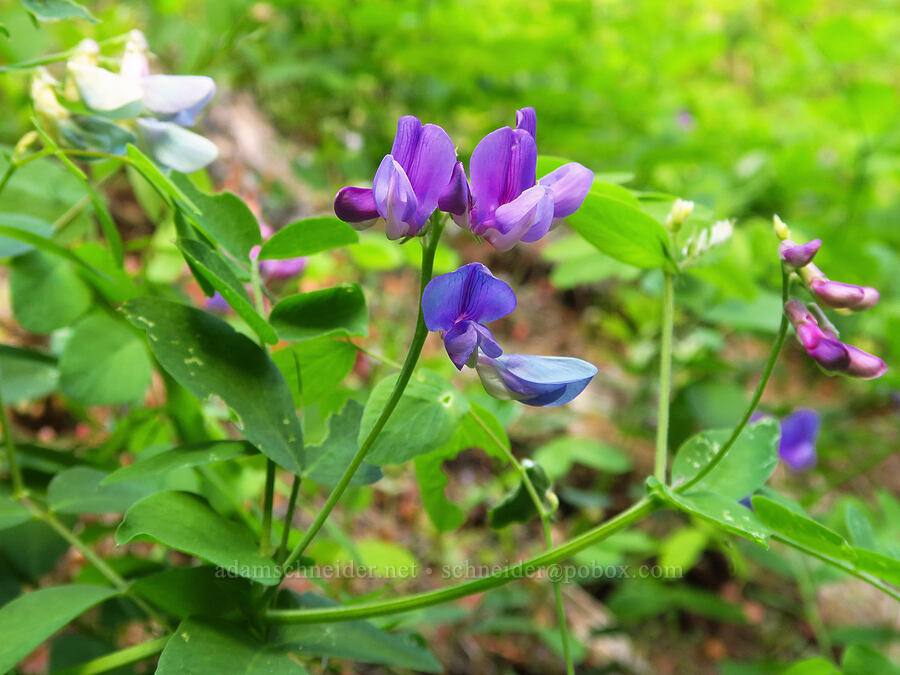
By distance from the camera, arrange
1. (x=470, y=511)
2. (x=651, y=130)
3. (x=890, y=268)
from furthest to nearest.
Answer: (x=651, y=130), (x=470, y=511), (x=890, y=268)

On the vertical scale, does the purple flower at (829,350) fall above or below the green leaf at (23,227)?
above

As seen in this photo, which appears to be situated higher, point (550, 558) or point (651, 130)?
point (550, 558)

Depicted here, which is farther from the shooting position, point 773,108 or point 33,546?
point 773,108

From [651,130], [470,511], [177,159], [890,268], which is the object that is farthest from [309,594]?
[651,130]

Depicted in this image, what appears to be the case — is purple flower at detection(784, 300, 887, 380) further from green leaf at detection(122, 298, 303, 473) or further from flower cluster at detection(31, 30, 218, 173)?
flower cluster at detection(31, 30, 218, 173)

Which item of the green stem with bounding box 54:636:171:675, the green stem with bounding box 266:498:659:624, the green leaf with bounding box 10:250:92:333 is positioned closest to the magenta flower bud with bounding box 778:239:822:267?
the green stem with bounding box 266:498:659:624

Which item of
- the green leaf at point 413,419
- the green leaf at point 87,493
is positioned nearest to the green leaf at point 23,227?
the green leaf at point 87,493

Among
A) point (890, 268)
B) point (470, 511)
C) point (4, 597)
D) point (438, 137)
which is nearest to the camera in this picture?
point (438, 137)

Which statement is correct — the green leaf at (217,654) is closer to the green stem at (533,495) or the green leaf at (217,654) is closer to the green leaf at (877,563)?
the green stem at (533,495)

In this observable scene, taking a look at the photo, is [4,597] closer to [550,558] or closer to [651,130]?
[550,558]
